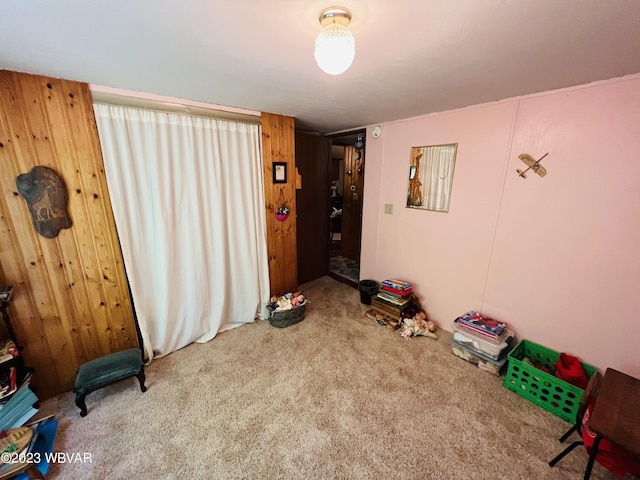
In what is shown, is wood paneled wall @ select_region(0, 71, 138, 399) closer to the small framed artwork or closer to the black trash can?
the small framed artwork

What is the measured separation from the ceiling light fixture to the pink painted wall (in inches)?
68.8

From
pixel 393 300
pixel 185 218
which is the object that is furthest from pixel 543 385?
pixel 185 218

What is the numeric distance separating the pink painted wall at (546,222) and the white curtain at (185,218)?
5.81 feet

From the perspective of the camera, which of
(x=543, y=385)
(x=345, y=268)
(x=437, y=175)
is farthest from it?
(x=345, y=268)

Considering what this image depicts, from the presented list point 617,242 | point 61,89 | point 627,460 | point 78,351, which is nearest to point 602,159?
point 617,242

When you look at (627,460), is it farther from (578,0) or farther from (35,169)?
(35,169)

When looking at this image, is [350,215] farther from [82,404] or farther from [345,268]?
[82,404]

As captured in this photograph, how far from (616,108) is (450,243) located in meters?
1.38

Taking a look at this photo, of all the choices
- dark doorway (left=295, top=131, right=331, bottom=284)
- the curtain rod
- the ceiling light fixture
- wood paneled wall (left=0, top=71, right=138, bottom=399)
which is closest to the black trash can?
dark doorway (left=295, top=131, right=331, bottom=284)

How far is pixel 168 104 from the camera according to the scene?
1984 millimetres

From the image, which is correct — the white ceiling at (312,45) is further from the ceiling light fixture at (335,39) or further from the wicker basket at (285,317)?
the wicker basket at (285,317)

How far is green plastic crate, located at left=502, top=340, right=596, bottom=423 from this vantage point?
164cm

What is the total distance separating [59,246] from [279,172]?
183 cm

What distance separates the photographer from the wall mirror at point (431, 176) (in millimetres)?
2426
